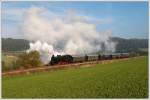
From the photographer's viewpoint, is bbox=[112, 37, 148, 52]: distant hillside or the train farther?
the train

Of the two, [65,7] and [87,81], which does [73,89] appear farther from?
[65,7]

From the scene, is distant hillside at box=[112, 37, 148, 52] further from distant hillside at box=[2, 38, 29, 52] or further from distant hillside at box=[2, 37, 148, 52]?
distant hillside at box=[2, 38, 29, 52]

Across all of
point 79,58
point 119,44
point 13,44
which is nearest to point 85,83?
point 79,58

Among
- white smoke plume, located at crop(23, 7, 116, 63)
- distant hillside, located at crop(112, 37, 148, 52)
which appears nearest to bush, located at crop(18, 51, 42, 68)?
white smoke plume, located at crop(23, 7, 116, 63)

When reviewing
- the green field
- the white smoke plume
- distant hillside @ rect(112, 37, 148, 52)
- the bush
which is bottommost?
the green field

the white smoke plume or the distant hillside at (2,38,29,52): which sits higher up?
the white smoke plume
